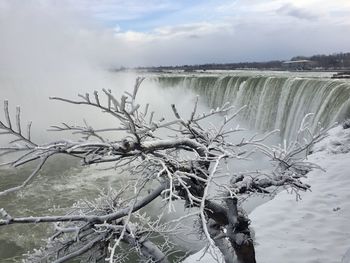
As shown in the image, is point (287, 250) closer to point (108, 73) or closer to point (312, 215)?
point (312, 215)

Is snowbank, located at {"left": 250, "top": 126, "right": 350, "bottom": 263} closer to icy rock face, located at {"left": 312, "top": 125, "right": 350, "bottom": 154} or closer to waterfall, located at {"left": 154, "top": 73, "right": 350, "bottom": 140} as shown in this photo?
icy rock face, located at {"left": 312, "top": 125, "right": 350, "bottom": 154}

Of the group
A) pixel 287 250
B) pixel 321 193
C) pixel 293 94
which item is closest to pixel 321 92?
pixel 293 94

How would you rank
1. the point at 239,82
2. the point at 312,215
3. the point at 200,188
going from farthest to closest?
1. the point at 239,82
2. the point at 312,215
3. the point at 200,188

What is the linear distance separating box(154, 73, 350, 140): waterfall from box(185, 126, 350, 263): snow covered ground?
250 cm

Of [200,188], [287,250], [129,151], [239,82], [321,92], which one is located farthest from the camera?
[239,82]

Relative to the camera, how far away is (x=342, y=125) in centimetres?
1132

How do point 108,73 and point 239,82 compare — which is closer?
point 239,82

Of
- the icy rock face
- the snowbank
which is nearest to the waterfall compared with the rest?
the icy rock face

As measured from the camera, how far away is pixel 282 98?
16375mm

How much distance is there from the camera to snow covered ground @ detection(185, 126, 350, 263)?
18.9ft

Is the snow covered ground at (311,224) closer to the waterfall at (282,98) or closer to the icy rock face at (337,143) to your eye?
the icy rock face at (337,143)

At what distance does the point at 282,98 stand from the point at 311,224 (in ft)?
33.0

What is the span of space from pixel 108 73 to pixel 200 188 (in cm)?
3174

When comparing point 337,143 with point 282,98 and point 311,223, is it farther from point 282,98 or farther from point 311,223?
point 282,98
